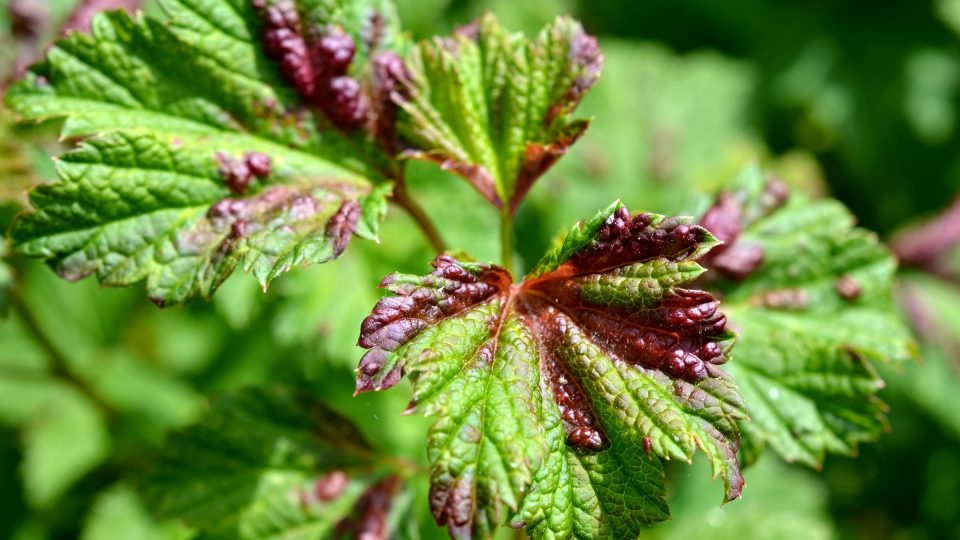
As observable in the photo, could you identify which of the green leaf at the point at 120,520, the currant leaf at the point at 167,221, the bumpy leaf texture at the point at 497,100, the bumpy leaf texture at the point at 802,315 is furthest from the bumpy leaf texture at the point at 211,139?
the green leaf at the point at 120,520

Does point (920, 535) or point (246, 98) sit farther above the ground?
point (246, 98)

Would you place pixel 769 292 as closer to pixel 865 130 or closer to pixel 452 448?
pixel 452 448

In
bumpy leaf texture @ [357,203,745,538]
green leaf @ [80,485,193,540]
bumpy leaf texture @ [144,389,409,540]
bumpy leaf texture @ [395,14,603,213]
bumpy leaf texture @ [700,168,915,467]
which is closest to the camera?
bumpy leaf texture @ [357,203,745,538]

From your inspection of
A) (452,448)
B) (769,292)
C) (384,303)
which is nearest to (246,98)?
(384,303)

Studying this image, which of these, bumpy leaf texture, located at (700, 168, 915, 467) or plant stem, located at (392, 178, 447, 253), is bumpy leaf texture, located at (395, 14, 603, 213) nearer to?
plant stem, located at (392, 178, 447, 253)

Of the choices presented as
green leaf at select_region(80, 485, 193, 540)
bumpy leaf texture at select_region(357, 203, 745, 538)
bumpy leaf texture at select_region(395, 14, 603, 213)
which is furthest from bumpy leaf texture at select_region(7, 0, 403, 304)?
green leaf at select_region(80, 485, 193, 540)

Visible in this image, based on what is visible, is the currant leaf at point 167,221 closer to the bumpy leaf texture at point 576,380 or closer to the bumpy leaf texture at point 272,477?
the bumpy leaf texture at point 576,380
